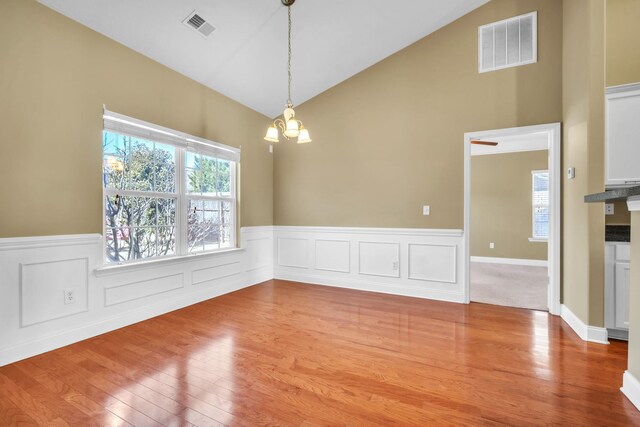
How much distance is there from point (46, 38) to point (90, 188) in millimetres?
1332

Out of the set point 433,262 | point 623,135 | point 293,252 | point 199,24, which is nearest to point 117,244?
point 199,24

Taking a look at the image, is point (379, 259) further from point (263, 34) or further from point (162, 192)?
point (263, 34)

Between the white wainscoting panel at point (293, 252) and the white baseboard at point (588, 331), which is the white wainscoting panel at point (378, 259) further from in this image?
the white baseboard at point (588, 331)

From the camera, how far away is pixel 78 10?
2.70 m

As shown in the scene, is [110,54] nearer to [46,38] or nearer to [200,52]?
[46,38]

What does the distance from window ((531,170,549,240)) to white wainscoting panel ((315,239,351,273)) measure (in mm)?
4841

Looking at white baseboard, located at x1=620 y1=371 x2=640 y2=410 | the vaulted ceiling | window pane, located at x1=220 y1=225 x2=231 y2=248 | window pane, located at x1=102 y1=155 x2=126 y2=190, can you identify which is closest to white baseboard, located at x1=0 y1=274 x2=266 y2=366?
window pane, located at x1=220 y1=225 x2=231 y2=248

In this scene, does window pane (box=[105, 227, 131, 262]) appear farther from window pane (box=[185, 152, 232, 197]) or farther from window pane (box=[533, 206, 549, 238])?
window pane (box=[533, 206, 549, 238])

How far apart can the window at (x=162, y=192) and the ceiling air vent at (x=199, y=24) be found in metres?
1.15

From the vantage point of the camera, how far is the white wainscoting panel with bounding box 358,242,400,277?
4.36 metres

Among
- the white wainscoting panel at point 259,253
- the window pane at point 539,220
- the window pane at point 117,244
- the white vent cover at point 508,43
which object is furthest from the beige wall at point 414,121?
the window pane at point 539,220

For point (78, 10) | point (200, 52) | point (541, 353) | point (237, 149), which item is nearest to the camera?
point (541, 353)

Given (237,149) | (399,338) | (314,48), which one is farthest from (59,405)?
(314,48)

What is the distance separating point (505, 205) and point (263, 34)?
6451 mm
